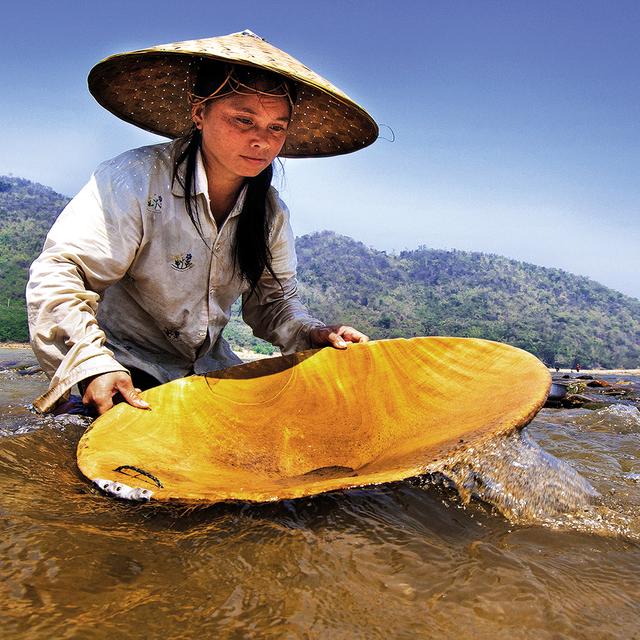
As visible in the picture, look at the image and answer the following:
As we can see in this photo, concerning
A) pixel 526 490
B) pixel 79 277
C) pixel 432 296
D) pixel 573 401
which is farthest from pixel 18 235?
pixel 526 490

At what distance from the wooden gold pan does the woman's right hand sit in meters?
0.03

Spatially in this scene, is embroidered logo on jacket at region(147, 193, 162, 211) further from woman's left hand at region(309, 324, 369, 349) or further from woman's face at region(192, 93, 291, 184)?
woman's left hand at region(309, 324, 369, 349)

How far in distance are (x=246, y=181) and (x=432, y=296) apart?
168ft

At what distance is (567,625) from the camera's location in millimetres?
752

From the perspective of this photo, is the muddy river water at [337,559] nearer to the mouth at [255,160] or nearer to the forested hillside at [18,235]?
the mouth at [255,160]

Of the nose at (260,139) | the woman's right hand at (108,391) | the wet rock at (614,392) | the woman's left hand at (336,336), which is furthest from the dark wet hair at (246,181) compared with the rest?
the wet rock at (614,392)

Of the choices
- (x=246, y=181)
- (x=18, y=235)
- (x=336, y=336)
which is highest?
(x=246, y=181)

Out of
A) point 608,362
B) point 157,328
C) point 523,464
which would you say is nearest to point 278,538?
point 523,464

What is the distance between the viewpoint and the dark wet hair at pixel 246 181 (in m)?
1.59

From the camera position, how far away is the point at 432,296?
51781 millimetres

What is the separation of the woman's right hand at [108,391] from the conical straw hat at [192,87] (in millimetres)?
896

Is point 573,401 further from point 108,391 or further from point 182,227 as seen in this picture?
point 108,391

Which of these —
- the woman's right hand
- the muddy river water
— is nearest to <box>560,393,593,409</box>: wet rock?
the muddy river water

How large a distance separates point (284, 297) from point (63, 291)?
37.1 inches
